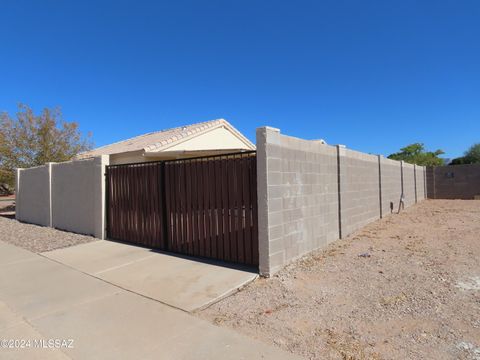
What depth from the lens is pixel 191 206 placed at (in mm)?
7387

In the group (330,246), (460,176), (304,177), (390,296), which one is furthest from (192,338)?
(460,176)

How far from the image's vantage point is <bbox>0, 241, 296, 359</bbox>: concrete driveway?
345cm

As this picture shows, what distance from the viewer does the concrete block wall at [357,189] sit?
9383 millimetres

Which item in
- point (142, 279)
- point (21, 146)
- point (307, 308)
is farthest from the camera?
point (21, 146)

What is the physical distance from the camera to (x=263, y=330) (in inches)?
154

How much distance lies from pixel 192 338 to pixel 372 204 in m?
10.1

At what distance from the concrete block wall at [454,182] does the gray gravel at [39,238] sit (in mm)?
23845

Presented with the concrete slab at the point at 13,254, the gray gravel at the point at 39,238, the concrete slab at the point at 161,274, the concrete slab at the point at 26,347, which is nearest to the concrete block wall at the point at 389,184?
the concrete slab at the point at 161,274

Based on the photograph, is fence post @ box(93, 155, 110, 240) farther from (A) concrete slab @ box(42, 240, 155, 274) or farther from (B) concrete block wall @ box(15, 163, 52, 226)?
(B) concrete block wall @ box(15, 163, 52, 226)

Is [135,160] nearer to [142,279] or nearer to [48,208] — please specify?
[48,208]

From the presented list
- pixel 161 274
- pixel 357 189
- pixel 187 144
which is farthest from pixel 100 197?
pixel 357 189

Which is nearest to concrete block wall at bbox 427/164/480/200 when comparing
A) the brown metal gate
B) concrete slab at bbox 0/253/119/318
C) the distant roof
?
the distant roof

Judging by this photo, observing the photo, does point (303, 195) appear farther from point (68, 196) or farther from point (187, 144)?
point (187, 144)

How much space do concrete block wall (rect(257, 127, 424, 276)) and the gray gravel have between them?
6.20 m
